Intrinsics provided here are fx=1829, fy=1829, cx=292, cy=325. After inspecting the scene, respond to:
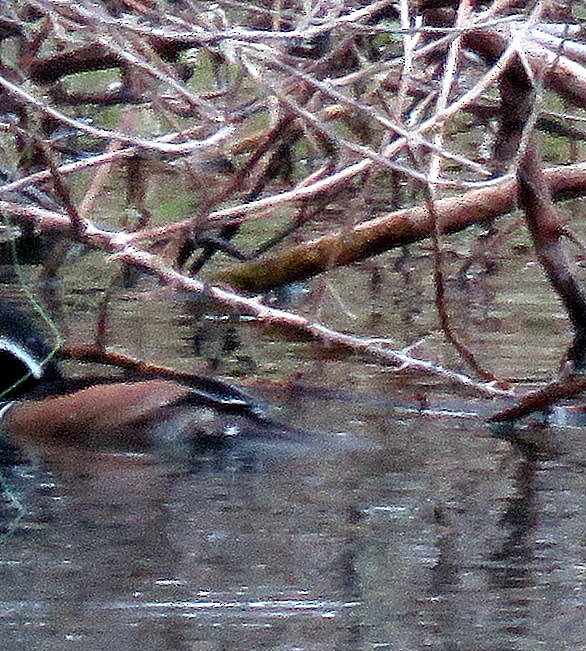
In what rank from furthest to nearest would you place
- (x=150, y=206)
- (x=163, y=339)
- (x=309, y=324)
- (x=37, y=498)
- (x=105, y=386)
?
(x=150, y=206), (x=163, y=339), (x=105, y=386), (x=309, y=324), (x=37, y=498)

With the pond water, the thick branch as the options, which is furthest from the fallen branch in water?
the thick branch

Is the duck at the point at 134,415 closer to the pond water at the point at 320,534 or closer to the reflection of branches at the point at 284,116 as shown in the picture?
the pond water at the point at 320,534

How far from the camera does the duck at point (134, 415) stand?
541 centimetres

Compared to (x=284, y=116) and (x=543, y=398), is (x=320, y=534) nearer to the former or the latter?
(x=543, y=398)

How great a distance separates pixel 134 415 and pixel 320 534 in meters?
1.22

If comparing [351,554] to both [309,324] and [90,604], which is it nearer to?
[90,604]

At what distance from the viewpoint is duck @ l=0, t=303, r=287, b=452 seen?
5.41 metres

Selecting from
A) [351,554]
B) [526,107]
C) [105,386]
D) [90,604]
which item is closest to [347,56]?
[526,107]

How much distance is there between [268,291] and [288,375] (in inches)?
40.9

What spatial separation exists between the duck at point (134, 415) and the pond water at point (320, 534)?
0.11 meters

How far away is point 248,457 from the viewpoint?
17.4ft

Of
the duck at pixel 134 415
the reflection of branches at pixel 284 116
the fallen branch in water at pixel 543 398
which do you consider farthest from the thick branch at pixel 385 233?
the duck at pixel 134 415

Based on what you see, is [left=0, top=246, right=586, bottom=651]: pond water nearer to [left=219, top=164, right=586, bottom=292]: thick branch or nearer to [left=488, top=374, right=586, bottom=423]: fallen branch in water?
[left=488, top=374, right=586, bottom=423]: fallen branch in water

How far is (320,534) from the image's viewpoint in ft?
14.4
